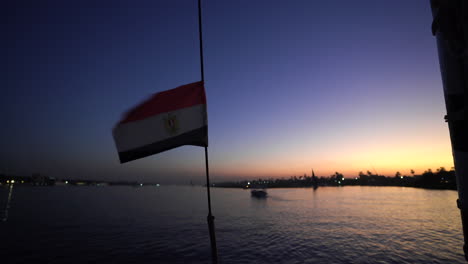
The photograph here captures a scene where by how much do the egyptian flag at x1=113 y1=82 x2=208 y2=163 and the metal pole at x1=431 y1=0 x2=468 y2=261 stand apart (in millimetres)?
4283

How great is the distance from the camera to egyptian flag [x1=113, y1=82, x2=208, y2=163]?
5727 mm

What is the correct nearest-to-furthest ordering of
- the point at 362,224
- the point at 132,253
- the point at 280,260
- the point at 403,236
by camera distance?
the point at 280,260, the point at 132,253, the point at 403,236, the point at 362,224

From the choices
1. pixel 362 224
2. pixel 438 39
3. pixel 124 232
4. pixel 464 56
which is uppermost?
pixel 438 39

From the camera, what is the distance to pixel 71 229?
1437 inches

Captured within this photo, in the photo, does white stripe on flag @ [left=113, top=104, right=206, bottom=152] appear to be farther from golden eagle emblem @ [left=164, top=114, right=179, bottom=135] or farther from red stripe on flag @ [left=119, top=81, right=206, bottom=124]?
red stripe on flag @ [left=119, top=81, right=206, bottom=124]

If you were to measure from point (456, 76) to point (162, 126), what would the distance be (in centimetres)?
526

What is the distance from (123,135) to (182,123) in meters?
1.42

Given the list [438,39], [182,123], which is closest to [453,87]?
[438,39]

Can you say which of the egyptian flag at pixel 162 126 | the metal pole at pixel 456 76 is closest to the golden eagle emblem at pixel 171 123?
the egyptian flag at pixel 162 126

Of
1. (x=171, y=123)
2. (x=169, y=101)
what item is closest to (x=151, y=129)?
(x=171, y=123)

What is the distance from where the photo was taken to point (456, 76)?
9.54 feet

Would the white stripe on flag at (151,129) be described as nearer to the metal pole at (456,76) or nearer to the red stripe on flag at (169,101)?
the red stripe on flag at (169,101)

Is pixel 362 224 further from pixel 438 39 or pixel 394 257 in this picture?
pixel 438 39

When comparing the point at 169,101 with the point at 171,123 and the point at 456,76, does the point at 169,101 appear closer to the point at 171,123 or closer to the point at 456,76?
the point at 171,123
